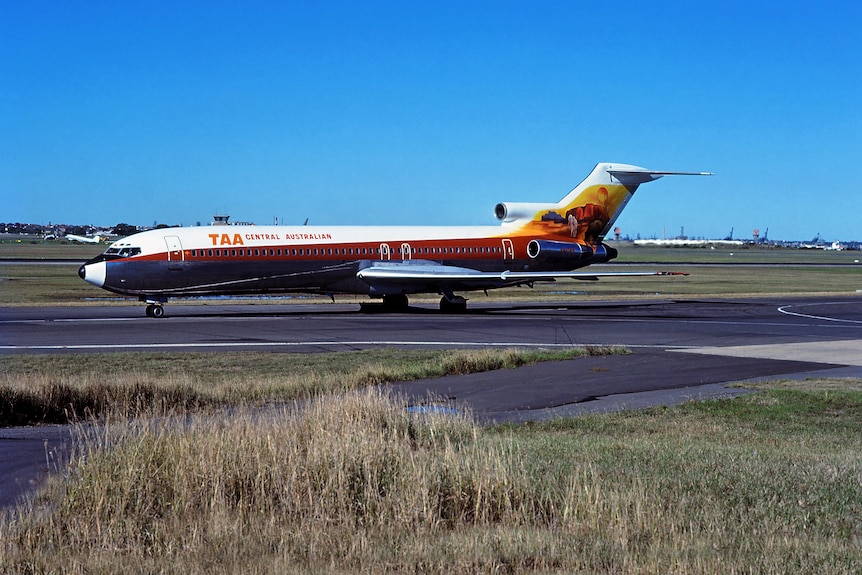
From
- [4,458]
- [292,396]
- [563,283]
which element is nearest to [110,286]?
[292,396]

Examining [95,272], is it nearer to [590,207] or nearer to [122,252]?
[122,252]

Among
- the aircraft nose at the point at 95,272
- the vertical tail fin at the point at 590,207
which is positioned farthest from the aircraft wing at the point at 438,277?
the aircraft nose at the point at 95,272

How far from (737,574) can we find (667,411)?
28.8 feet

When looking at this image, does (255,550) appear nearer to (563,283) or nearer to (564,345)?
(564,345)

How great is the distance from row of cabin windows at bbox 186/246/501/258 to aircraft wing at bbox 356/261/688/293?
0.62 meters

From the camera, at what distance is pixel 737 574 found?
696cm

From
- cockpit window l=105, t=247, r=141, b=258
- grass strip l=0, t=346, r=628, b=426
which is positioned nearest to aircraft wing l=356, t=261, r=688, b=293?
cockpit window l=105, t=247, r=141, b=258

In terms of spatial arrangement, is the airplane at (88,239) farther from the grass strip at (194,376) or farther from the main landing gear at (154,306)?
the grass strip at (194,376)

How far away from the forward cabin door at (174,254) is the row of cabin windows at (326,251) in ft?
1.61

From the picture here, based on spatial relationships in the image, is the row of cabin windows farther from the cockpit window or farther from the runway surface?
the runway surface

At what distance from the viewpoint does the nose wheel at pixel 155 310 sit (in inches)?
1388

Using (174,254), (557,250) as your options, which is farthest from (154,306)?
(557,250)

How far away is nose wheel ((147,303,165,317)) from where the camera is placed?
1388 inches

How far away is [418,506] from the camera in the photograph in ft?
28.9
